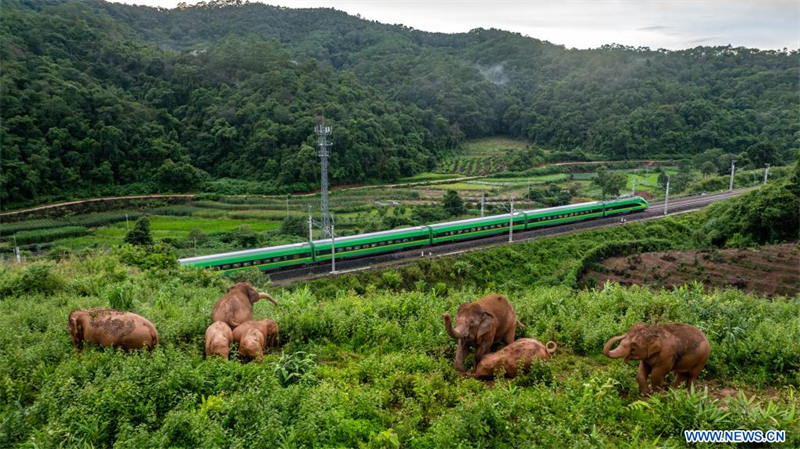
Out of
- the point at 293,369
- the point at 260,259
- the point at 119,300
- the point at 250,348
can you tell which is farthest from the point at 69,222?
the point at 293,369

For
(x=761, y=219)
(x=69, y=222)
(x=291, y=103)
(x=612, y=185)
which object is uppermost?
(x=291, y=103)

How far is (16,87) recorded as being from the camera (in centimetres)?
4200

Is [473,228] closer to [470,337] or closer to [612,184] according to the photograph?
[612,184]

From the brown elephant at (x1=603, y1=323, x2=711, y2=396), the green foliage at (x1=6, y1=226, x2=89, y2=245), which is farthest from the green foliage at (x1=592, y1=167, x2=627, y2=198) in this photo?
the brown elephant at (x1=603, y1=323, x2=711, y2=396)

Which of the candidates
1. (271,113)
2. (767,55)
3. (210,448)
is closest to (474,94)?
(271,113)

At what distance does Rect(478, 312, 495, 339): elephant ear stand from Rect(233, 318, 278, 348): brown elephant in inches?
104

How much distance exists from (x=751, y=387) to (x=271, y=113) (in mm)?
52546

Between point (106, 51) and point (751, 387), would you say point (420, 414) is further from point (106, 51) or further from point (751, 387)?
point (106, 51)

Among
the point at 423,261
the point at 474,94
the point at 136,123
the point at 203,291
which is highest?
the point at 474,94

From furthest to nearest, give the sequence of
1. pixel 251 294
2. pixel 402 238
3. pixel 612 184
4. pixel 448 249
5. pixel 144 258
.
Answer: pixel 612 184 < pixel 448 249 < pixel 402 238 < pixel 144 258 < pixel 251 294

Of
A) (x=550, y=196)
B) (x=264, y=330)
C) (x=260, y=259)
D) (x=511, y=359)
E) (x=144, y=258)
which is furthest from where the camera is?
(x=550, y=196)

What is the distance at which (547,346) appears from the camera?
6234 millimetres

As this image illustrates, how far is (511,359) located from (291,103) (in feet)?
174

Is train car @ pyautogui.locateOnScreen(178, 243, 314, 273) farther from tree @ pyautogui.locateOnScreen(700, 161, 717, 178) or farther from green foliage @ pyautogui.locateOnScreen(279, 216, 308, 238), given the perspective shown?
tree @ pyautogui.locateOnScreen(700, 161, 717, 178)
